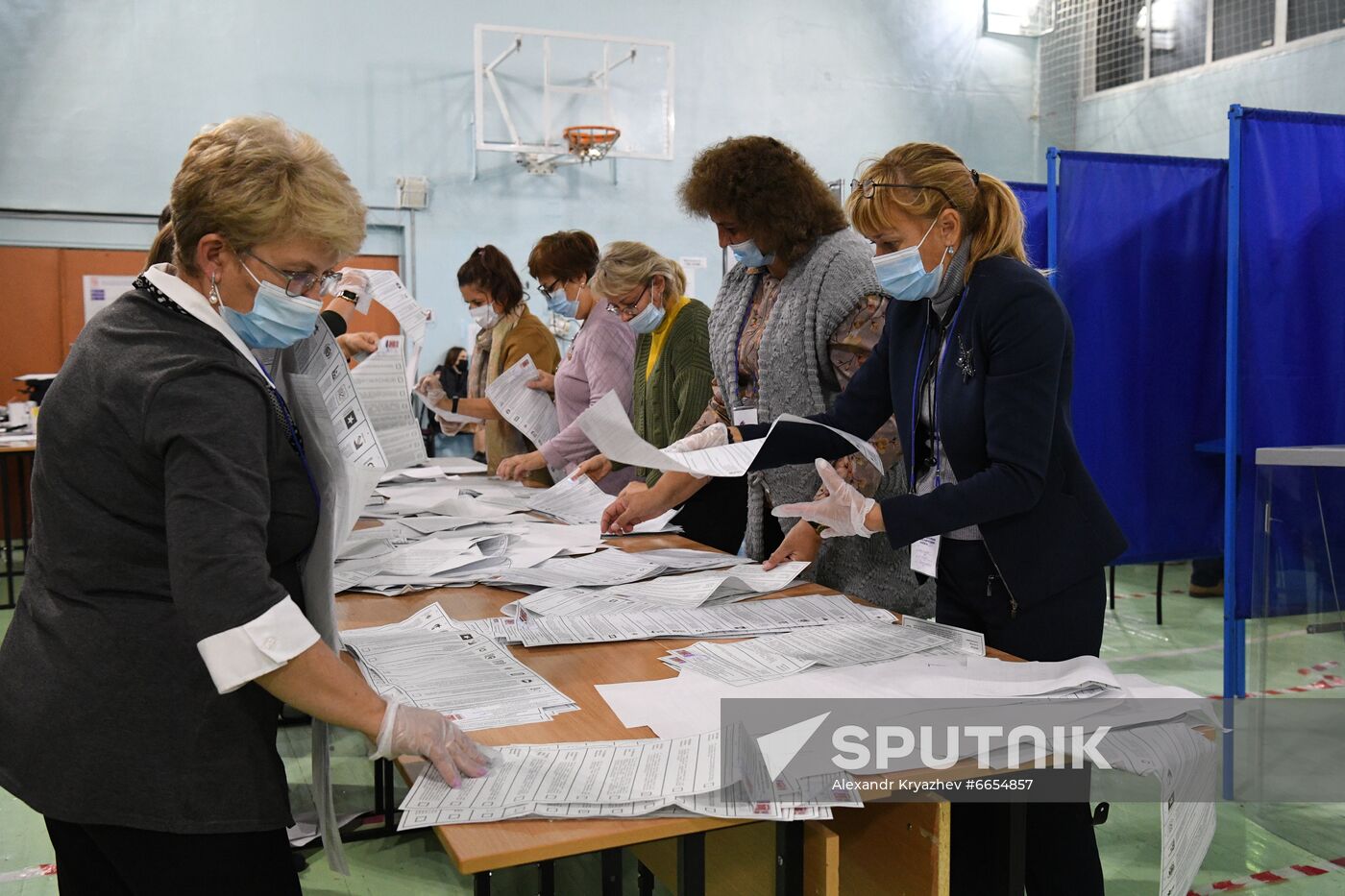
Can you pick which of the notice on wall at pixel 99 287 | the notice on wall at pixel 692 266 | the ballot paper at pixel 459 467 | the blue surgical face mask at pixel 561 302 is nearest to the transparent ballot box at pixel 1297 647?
the blue surgical face mask at pixel 561 302

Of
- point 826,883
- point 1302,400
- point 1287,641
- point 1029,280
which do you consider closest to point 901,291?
point 1029,280

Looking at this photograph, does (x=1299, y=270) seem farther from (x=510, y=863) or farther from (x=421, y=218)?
(x=421, y=218)

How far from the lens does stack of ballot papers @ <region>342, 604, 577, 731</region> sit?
1200mm

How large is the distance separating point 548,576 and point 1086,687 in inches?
36.2

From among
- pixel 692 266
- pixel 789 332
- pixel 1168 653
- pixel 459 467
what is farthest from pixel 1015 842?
pixel 692 266

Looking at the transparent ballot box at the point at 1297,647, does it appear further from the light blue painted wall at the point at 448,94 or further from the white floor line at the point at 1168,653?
the light blue painted wall at the point at 448,94

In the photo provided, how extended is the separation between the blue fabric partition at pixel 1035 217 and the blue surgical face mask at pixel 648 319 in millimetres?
2363

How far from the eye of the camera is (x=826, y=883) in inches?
42.0

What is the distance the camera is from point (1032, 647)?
59.3 inches

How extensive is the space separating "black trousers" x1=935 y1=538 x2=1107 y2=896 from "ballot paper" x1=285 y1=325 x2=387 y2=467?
33.3 inches

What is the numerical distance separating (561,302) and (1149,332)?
2.09 metres

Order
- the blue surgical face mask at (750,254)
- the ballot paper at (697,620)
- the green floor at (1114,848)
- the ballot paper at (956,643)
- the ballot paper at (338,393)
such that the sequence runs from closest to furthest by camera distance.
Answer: the ballot paper at (338,393) < the ballot paper at (956,643) < the ballot paper at (697,620) < the blue surgical face mask at (750,254) < the green floor at (1114,848)

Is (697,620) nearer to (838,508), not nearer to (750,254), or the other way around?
(838,508)

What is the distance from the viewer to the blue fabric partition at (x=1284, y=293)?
2625mm
